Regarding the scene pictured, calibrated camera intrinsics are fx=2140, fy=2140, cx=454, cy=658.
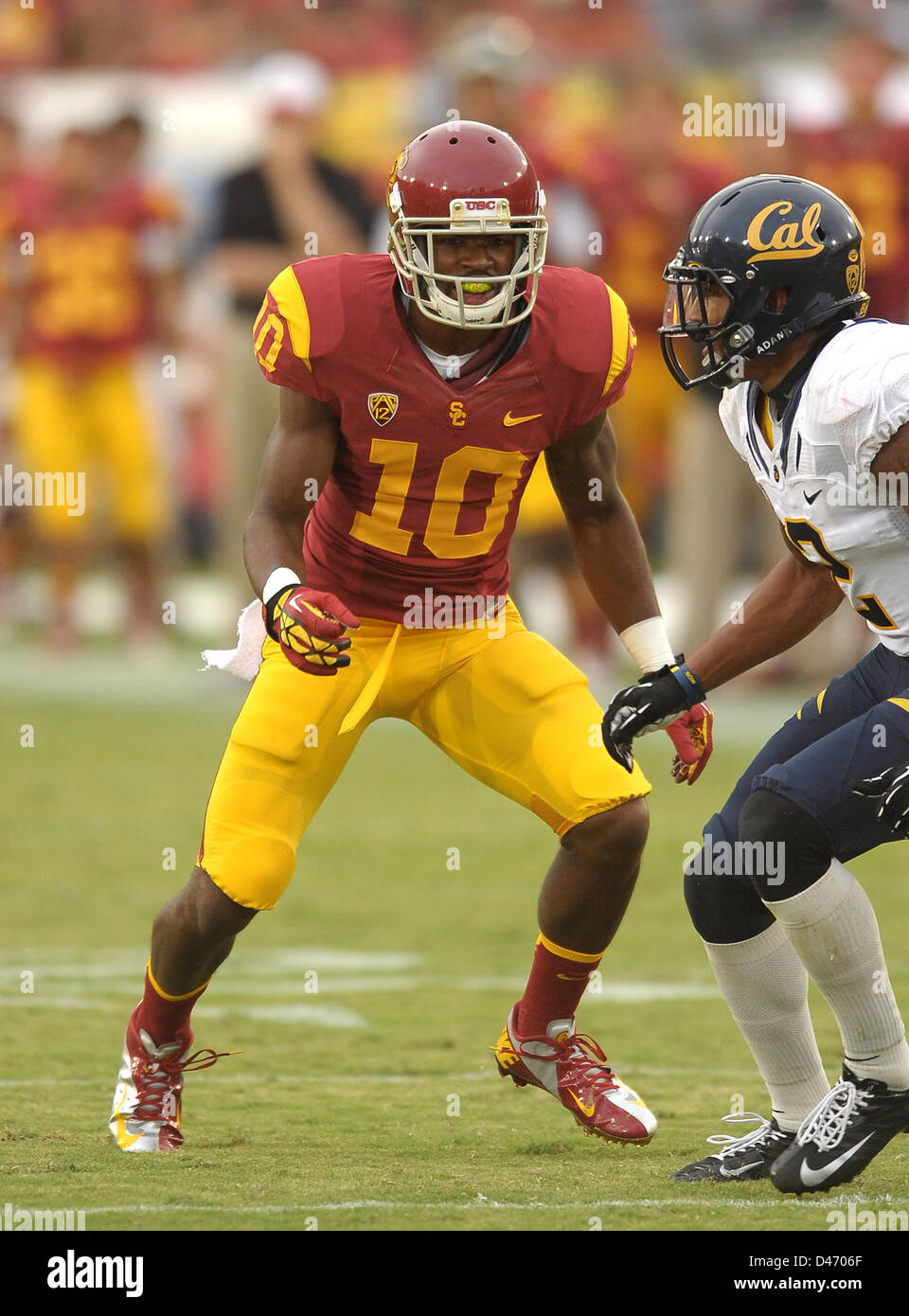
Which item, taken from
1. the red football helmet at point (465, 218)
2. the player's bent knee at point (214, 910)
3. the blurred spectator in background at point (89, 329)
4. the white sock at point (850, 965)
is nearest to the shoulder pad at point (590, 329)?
the red football helmet at point (465, 218)

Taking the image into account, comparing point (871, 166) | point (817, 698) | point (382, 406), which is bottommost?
point (817, 698)

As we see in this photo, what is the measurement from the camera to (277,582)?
3963mm

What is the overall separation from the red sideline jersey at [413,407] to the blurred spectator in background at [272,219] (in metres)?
5.04

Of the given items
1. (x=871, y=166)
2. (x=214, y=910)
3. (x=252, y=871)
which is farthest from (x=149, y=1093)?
(x=871, y=166)

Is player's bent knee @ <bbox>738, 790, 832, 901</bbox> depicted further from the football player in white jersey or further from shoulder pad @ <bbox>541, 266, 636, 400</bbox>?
shoulder pad @ <bbox>541, 266, 636, 400</bbox>

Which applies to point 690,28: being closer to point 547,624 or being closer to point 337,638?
point 547,624

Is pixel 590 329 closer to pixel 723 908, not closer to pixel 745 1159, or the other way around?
pixel 723 908

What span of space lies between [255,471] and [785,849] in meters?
6.28

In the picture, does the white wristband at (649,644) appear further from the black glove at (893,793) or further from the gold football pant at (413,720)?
the black glove at (893,793)

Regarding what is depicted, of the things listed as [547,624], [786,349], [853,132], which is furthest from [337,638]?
[547,624]

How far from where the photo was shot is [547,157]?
32.1 ft

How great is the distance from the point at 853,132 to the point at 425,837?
3908 millimetres

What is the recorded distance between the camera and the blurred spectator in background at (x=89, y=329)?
10.5 m

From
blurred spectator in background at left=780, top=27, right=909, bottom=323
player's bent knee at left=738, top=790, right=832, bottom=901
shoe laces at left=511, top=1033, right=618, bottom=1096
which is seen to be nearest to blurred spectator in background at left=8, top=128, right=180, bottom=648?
blurred spectator in background at left=780, top=27, right=909, bottom=323
